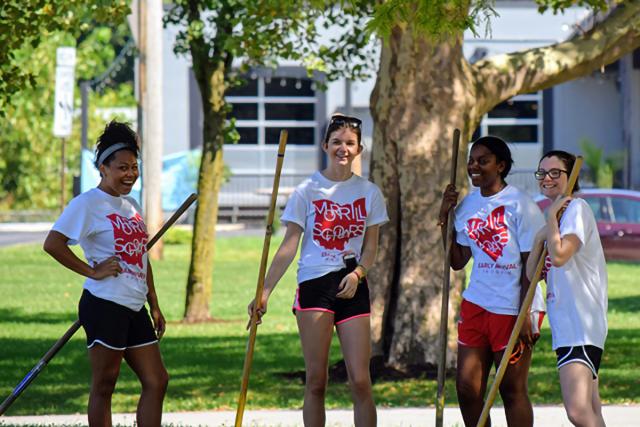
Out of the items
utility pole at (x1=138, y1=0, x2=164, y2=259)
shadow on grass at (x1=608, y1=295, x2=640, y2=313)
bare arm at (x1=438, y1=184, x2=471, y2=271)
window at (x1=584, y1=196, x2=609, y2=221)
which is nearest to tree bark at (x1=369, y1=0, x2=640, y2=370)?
bare arm at (x1=438, y1=184, x2=471, y2=271)

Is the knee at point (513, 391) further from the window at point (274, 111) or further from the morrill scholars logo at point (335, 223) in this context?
the window at point (274, 111)

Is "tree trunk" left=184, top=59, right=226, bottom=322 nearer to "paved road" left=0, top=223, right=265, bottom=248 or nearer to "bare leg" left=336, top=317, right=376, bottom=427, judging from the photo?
"bare leg" left=336, top=317, right=376, bottom=427

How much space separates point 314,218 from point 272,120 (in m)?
35.5

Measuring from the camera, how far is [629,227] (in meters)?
25.6

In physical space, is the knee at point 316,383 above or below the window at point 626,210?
above

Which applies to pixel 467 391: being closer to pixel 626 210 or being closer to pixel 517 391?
pixel 517 391

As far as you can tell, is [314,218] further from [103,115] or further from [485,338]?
[103,115]

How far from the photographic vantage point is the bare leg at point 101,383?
685 cm

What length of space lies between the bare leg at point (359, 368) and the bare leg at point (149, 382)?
91 centimetres

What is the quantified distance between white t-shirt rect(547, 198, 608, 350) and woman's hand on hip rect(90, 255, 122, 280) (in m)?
2.04

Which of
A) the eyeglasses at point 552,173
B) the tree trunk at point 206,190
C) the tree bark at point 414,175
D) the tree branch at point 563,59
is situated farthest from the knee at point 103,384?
the tree trunk at point 206,190

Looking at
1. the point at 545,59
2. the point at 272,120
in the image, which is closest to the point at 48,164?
the point at 272,120

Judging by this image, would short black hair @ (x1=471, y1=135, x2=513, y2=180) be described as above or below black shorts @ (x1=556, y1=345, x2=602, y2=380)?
above

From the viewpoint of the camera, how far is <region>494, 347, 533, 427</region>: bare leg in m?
7.02
